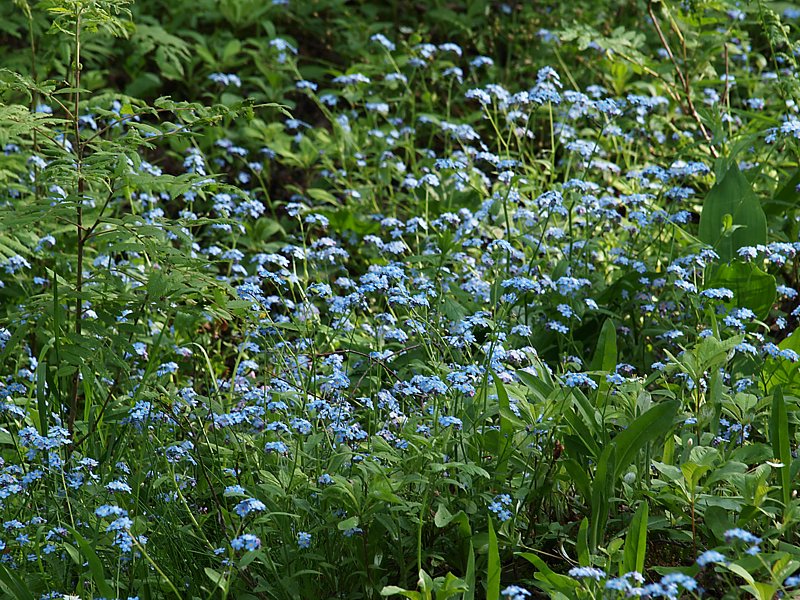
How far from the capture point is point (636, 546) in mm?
2027

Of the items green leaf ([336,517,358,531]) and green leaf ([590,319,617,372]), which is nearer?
green leaf ([336,517,358,531])

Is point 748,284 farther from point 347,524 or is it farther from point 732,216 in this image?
point 347,524

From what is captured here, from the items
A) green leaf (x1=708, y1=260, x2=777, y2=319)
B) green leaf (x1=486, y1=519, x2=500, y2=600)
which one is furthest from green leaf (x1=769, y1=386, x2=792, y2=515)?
green leaf (x1=708, y1=260, x2=777, y2=319)

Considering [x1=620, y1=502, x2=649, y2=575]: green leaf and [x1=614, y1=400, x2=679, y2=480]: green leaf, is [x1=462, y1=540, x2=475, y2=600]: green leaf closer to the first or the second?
[x1=620, y1=502, x2=649, y2=575]: green leaf

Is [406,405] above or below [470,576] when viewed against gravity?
below

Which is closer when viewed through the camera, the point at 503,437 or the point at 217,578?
the point at 217,578

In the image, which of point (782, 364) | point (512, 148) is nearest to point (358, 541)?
point (782, 364)

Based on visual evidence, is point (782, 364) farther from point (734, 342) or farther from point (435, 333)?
point (435, 333)

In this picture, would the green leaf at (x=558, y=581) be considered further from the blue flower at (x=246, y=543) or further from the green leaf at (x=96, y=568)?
the green leaf at (x=96, y=568)

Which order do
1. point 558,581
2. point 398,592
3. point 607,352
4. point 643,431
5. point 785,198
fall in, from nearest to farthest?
point 398,592
point 558,581
point 643,431
point 607,352
point 785,198

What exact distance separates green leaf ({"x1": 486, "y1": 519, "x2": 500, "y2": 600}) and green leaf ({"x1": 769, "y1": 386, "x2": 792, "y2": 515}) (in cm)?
70

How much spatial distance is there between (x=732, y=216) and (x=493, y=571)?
1891mm

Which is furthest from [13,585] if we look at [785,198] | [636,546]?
[785,198]

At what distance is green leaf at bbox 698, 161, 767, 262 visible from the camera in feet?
11.0
